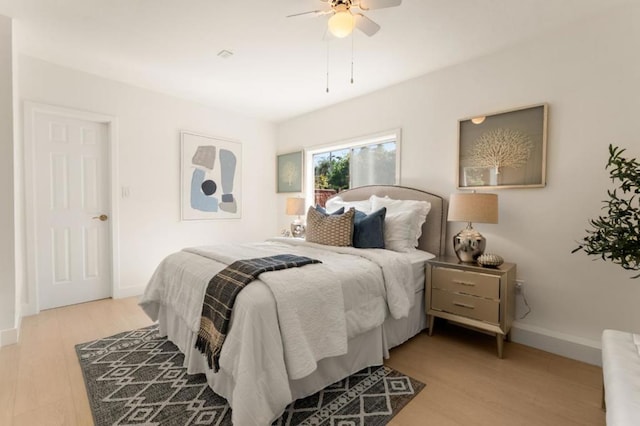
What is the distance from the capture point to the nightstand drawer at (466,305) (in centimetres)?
227

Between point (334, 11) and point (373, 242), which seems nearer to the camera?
point (334, 11)

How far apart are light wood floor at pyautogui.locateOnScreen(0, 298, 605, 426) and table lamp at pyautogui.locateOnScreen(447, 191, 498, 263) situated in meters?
0.78

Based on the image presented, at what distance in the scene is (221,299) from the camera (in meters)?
1.65

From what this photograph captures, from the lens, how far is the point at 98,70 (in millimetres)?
3248

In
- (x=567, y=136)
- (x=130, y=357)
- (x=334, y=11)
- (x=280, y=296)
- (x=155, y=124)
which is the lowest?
(x=130, y=357)

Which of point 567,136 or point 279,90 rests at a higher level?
point 279,90

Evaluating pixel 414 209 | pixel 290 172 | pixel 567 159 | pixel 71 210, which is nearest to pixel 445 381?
pixel 414 209

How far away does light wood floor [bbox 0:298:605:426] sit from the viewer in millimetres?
1646

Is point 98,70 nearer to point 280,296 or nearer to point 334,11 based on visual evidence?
point 334,11

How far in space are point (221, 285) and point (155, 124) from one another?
3.04m

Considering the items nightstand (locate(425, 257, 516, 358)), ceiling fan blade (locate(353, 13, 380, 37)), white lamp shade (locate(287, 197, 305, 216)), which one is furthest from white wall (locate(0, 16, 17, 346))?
nightstand (locate(425, 257, 516, 358))

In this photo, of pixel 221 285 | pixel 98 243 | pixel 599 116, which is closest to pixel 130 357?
pixel 221 285

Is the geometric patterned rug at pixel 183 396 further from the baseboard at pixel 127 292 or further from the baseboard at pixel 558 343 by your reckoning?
the baseboard at pixel 127 292

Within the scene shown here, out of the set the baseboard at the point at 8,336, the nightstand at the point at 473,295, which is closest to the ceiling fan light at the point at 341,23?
the nightstand at the point at 473,295
